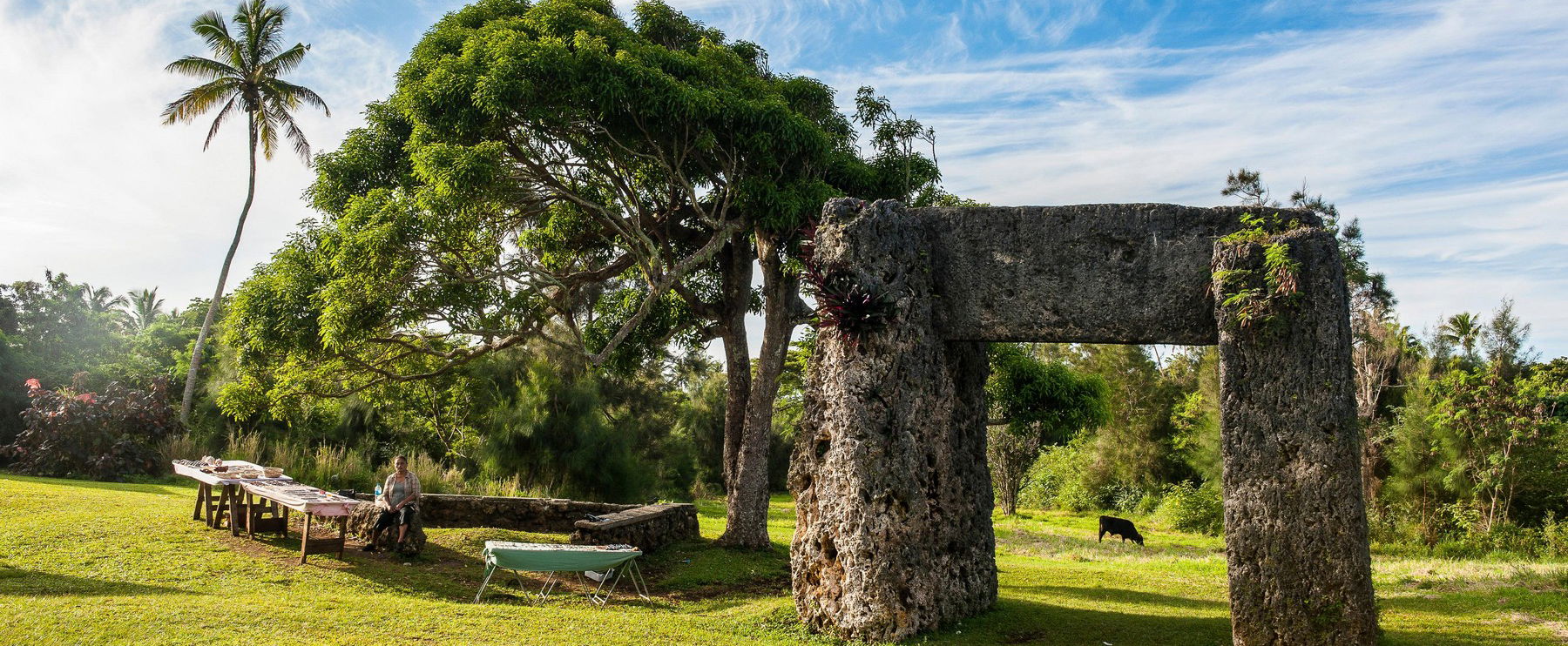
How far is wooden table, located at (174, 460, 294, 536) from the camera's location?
11.0 meters

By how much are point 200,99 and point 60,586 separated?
18193mm

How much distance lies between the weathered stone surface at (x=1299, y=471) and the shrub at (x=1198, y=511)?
15.8m

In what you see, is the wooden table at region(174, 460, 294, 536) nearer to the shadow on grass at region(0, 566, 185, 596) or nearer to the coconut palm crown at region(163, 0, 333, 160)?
the shadow on grass at region(0, 566, 185, 596)

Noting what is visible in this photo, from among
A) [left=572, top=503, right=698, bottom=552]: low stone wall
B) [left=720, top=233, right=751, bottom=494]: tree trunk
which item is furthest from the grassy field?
[left=720, top=233, right=751, bottom=494]: tree trunk

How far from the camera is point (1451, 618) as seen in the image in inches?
352

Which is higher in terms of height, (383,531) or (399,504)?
(399,504)

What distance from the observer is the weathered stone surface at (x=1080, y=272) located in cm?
769

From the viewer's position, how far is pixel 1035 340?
7.89 m

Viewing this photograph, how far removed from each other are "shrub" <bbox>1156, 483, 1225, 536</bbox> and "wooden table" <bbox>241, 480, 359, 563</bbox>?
18.6 m

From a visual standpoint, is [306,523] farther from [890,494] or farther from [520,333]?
[890,494]

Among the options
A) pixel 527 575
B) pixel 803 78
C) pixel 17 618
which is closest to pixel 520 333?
pixel 527 575

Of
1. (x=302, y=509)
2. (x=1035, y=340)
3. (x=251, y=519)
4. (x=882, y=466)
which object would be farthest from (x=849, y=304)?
(x=251, y=519)

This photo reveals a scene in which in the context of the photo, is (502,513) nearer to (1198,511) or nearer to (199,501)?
(199,501)

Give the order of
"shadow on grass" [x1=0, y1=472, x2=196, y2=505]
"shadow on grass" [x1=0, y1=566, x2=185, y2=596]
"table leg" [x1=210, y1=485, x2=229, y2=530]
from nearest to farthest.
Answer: "shadow on grass" [x1=0, y1=566, x2=185, y2=596] < "table leg" [x1=210, y1=485, x2=229, y2=530] < "shadow on grass" [x1=0, y1=472, x2=196, y2=505]
